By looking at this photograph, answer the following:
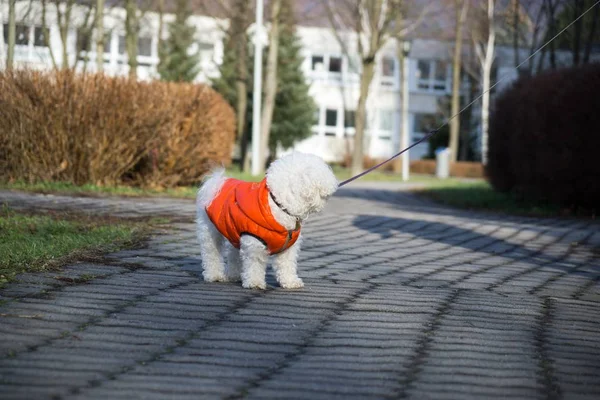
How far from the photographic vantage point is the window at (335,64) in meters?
57.3

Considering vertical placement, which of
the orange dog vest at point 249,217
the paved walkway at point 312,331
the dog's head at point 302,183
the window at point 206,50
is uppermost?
the window at point 206,50

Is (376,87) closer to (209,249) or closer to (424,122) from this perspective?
(424,122)

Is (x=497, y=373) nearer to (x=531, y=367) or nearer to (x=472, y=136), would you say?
(x=531, y=367)

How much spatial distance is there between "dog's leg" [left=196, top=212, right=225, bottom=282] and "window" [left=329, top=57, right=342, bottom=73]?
50.8 m

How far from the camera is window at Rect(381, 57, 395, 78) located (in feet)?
190

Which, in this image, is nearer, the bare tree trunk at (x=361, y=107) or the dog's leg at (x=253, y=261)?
the dog's leg at (x=253, y=261)

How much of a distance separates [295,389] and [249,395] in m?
0.23

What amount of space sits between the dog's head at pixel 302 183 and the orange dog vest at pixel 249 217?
0.14 meters

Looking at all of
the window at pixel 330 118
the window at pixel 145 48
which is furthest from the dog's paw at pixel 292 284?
the window at pixel 330 118

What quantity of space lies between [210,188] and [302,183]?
0.92m

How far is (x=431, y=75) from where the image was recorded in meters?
57.6

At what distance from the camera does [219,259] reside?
709cm

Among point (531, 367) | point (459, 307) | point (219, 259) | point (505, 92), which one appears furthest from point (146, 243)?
point (505, 92)

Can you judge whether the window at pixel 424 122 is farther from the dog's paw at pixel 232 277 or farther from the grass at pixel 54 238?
the dog's paw at pixel 232 277
